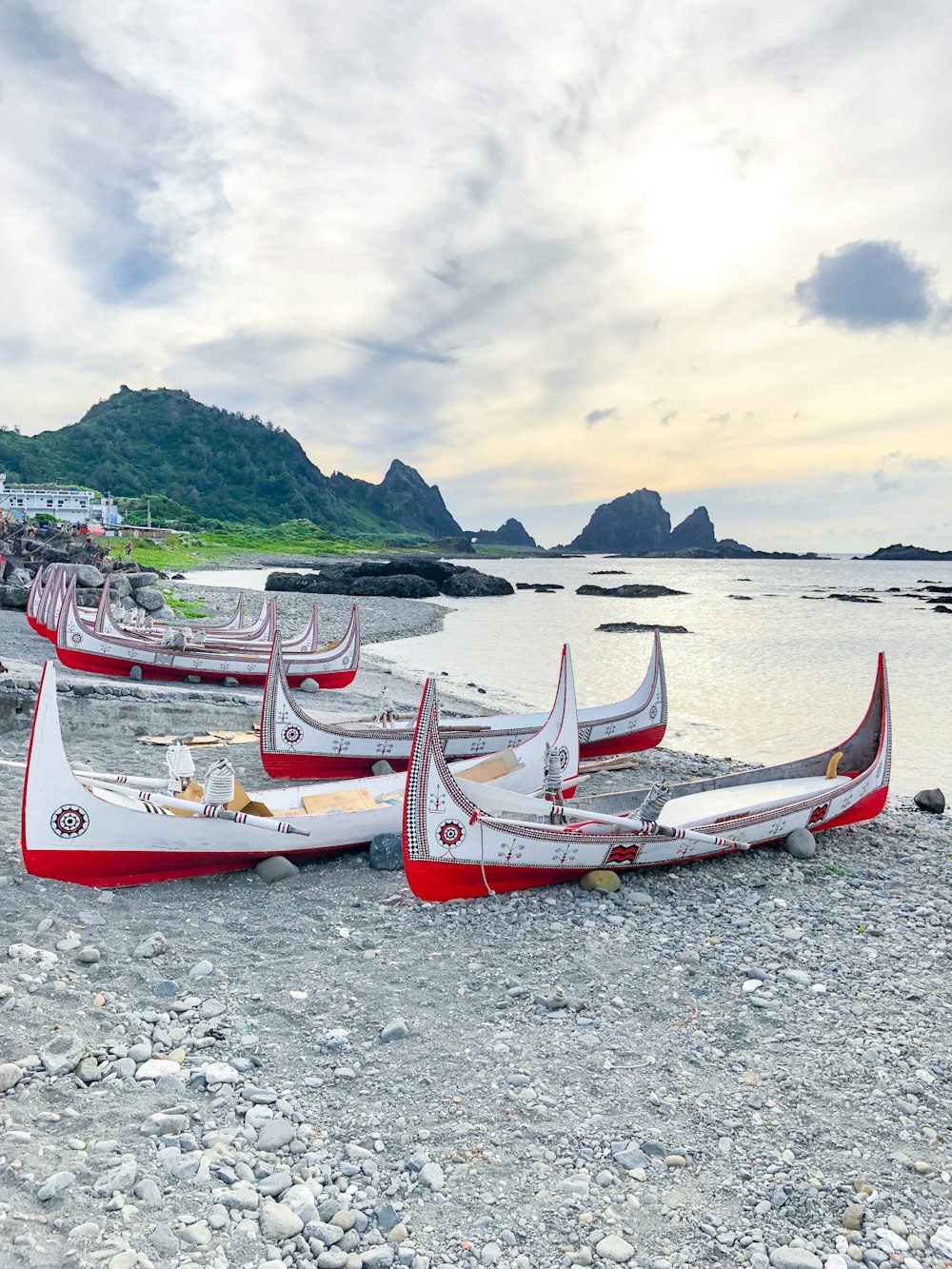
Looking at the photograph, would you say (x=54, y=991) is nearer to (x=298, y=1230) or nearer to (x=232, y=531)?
(x=298, y=1230)

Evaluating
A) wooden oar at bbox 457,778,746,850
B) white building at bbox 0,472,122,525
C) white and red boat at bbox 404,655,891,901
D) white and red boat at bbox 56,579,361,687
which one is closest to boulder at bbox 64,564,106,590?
white and red boat at bbox 56,579,361,687

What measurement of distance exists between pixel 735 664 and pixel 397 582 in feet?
119

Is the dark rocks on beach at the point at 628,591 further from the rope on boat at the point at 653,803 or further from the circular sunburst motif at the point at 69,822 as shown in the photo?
the circular sunburst motif at the point at 69,822

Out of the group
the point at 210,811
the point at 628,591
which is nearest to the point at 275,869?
the point at 210,811

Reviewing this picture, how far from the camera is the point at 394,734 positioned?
1605 centimetres

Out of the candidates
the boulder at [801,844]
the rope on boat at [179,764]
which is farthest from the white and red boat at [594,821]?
the rope on boat at [179,764]

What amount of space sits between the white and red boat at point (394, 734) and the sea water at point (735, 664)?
3.86 metres

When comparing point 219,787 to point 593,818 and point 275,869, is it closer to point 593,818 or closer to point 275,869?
point 275,869

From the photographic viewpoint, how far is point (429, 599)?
70.6 m

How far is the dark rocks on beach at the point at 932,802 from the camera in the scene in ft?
51.1

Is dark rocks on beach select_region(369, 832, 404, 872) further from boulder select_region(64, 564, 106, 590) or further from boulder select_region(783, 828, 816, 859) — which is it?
boulder select_region(64, 564, 106, 590)

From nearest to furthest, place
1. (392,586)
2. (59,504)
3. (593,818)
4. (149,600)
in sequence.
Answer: (593,818), (149,600), (392,586), (59,504)

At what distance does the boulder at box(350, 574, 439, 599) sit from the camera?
68.1 meters

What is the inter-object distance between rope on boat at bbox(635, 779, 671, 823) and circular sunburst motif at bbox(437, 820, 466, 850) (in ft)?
10.3
